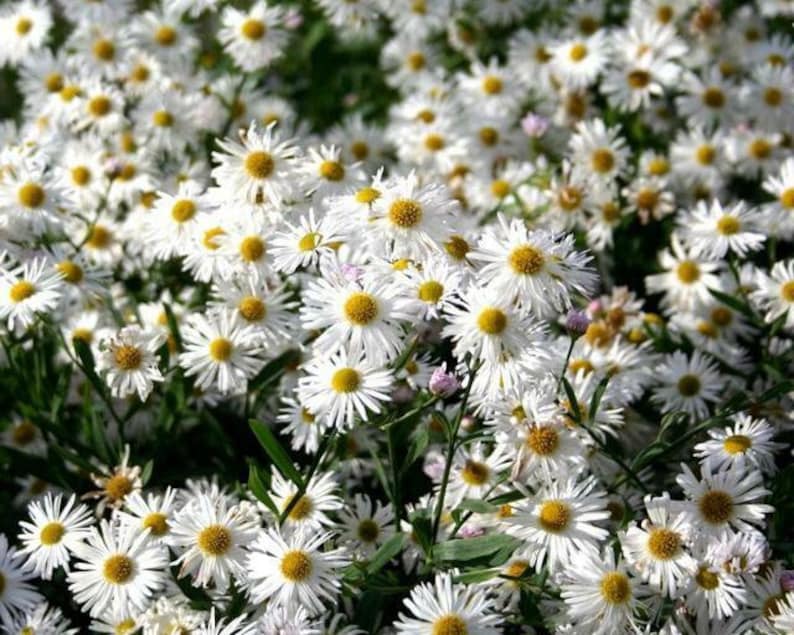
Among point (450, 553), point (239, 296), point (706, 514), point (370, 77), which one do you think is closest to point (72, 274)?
point (239, 296)

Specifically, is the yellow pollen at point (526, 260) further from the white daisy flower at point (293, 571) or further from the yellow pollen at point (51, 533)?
the yellow pollen at point (51, 533)

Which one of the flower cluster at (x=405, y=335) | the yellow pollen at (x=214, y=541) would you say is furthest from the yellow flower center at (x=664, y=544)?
the yellow pollen at (x=214, y=541)

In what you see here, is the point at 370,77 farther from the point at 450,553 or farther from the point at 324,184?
the point at 450,553

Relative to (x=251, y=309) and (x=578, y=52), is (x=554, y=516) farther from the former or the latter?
(x=578, y=52)

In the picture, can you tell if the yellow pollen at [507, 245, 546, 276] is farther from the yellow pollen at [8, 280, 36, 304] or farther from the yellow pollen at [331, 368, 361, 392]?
the yellow pollen at [8, 280, 36, 304]

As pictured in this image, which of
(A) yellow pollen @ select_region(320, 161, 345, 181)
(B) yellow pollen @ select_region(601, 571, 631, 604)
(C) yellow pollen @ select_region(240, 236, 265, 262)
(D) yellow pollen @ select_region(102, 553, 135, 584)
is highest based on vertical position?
(A) yellow pollen @ select_region(320, 161, 345, 181)

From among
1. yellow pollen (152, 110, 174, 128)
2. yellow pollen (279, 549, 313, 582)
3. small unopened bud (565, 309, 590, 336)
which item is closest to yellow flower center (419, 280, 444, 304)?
small unopened bud (565, 309, 590, 336)
